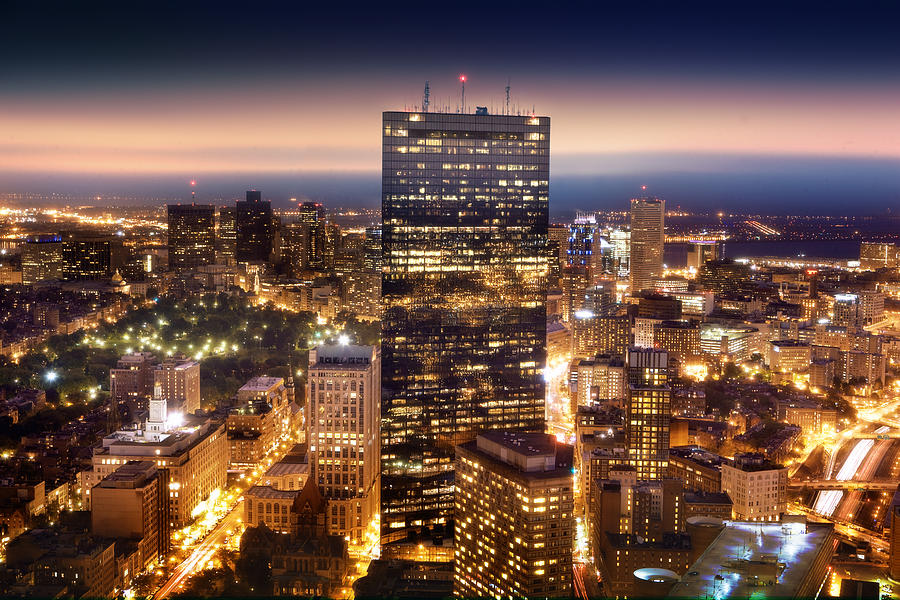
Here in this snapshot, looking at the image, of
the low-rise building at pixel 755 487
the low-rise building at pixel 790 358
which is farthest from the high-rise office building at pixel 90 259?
the low-rise building at pixel 755 487

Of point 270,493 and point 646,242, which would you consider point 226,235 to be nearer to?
point 646,242

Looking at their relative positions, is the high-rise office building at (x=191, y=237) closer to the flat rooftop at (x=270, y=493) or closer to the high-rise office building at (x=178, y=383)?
the high-rise office building at (x=178, y=383)

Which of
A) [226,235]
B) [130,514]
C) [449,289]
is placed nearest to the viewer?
[130,514]

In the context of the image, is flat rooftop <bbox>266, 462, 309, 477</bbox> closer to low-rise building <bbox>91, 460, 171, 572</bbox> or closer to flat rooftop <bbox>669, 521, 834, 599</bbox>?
low-rise building <bbox>91, 460, 171, 572</bbox>

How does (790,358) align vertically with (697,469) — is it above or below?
above

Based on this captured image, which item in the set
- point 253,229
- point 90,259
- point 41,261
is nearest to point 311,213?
point 253,229
